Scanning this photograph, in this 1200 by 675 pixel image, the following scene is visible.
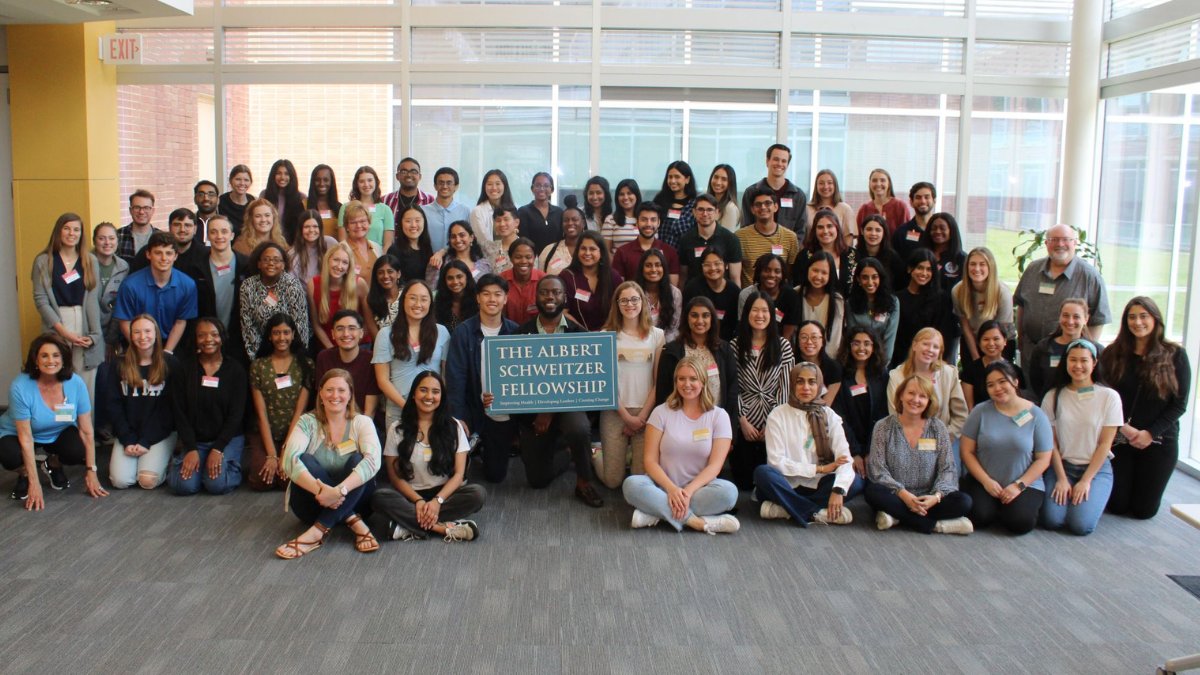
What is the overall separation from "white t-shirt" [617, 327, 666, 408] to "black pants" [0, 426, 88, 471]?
3136mm

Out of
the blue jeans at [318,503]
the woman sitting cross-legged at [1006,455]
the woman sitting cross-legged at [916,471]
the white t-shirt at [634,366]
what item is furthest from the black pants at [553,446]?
the woman sitting cross-legged at [1006,455]

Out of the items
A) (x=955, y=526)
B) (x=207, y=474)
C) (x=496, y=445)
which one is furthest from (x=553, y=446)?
(x=955, y=526)

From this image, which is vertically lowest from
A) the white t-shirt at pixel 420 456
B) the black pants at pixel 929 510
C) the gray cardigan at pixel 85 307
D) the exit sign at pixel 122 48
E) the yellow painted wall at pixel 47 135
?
the black pants at pixel 929 510

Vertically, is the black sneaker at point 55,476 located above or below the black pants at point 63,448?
below

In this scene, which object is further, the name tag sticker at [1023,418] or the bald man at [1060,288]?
the bald man at [1060,288]

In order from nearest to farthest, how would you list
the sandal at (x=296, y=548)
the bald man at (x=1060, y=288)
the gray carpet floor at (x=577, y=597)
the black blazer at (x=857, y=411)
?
the gray carpet floor at (x=577, y=597) < the sandal at (x=296, y=548) < the black blazer at (x=857, y=411) < the bald man at (x=1060, y=288)

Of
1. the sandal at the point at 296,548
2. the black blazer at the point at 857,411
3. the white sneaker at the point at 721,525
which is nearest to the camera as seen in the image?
the sandal at the point at 296,548

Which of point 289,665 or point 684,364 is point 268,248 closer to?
point 684,364

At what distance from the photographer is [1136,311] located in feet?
20.0

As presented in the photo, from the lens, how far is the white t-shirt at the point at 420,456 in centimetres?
563

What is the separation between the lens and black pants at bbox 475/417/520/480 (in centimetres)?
644

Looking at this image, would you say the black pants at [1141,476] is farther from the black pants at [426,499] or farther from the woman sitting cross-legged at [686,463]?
the black pants at [426,499]

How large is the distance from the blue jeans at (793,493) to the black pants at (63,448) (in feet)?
12.7

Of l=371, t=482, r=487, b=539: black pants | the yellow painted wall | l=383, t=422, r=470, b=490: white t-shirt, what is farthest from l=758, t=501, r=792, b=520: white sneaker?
the yellow painted wall
